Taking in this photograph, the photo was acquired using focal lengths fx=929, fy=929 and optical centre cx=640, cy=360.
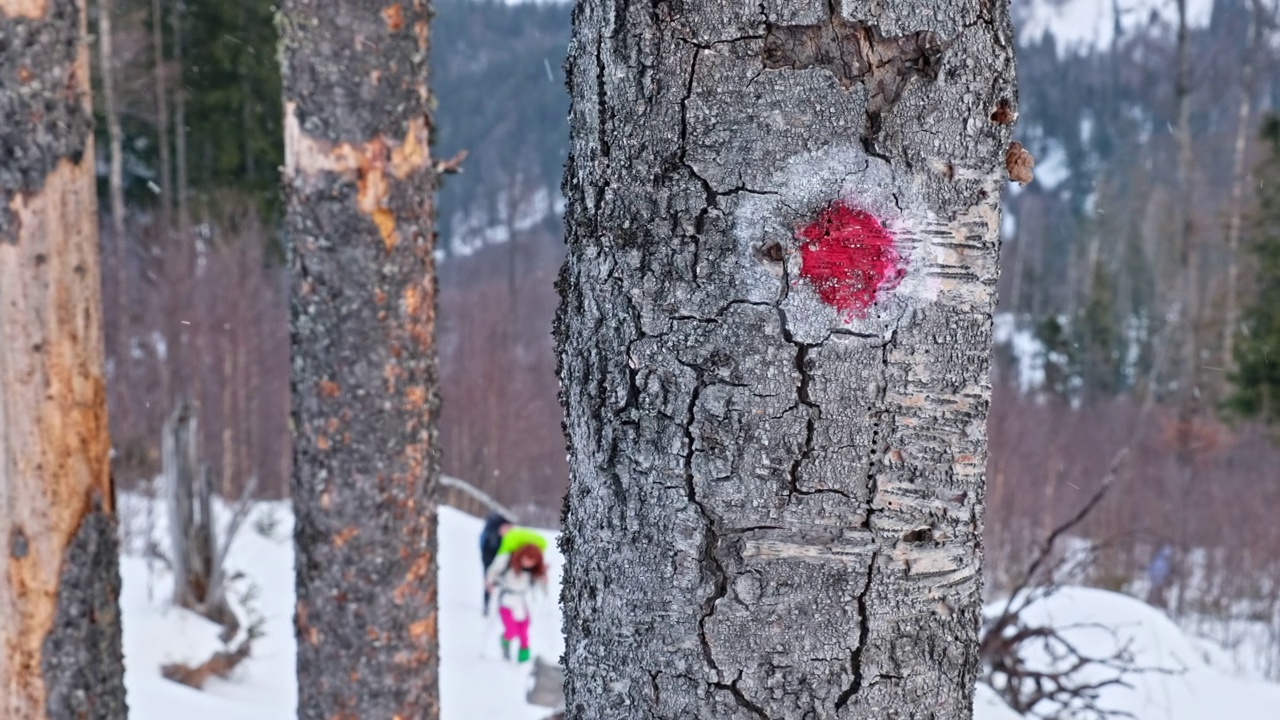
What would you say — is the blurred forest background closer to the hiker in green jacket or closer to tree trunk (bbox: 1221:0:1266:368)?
tree trunk (bbox: 1221:0:1266:368)

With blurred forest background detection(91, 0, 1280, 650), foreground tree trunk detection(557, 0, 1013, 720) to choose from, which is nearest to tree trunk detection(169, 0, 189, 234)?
blurred forest background detection(91, 0, 1280, 650)

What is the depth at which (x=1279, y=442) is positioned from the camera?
1229 centimetres

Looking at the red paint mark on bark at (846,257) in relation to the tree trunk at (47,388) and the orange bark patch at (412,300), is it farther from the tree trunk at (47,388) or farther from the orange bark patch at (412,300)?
the tree trunk at (47,388)

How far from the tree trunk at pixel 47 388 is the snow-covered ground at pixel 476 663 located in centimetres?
197

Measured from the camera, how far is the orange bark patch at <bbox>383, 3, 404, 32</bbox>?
2.82m

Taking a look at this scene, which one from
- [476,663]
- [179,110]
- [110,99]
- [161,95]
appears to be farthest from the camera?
[179,110]

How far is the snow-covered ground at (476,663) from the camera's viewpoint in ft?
16.3

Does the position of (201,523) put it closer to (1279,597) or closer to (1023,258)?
(1279,597)

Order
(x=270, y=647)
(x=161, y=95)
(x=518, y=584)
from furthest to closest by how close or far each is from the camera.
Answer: (x=161, y=95), (x=270, y=647), (x=518, y=584)

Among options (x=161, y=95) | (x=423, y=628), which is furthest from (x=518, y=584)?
(x=161, y=95)

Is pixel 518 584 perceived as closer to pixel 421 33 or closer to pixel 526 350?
pixel 421 33

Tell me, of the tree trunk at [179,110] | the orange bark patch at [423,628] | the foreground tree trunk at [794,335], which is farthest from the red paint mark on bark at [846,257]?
the tree trunk at [179,110]

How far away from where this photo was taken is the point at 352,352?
283 centimetres

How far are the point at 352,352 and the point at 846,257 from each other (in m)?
2.34
